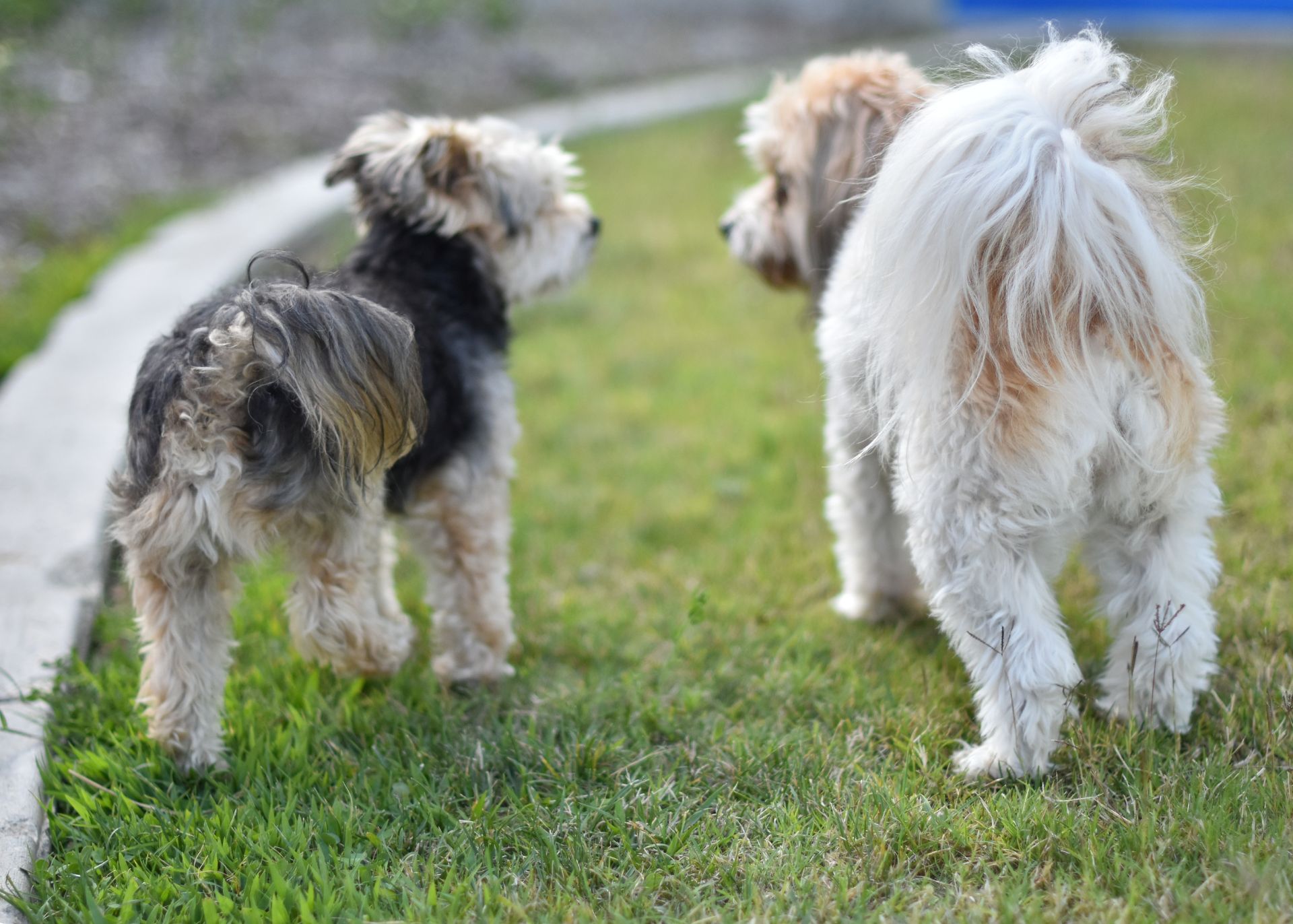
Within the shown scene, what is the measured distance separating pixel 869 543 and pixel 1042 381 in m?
1.31

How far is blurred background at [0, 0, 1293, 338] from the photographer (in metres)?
8.78

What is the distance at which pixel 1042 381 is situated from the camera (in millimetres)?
2785

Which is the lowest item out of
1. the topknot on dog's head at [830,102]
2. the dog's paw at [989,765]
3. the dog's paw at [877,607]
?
the dog's paw at [877,607]

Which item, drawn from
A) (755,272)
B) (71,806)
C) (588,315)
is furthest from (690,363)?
(71,806)

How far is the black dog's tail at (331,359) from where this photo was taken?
2795mm

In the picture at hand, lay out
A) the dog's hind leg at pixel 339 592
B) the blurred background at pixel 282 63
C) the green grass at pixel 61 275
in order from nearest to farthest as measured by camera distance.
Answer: the dog's hind leg at pixel 339 592 → the green grass at pixel 61 275 → the blurred background at pixel 282 63

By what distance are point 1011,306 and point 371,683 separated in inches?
91.4

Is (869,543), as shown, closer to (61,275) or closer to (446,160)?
(446,160)

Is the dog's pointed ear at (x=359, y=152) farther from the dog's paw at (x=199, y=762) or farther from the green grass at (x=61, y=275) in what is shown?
the green grass at (x=61, y=275)

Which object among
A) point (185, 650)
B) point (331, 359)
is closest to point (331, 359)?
point (331, 359)

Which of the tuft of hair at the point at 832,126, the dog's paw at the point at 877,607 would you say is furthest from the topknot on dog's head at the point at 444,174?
the dog's paw at the point at 877,607

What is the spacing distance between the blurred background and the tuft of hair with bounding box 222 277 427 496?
4.06 metres

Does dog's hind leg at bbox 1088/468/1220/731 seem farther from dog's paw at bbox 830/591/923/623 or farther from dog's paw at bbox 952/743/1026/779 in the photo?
dog's paw at bbox 830/591/923/623

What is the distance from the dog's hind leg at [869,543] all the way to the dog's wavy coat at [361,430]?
3.86 ft
